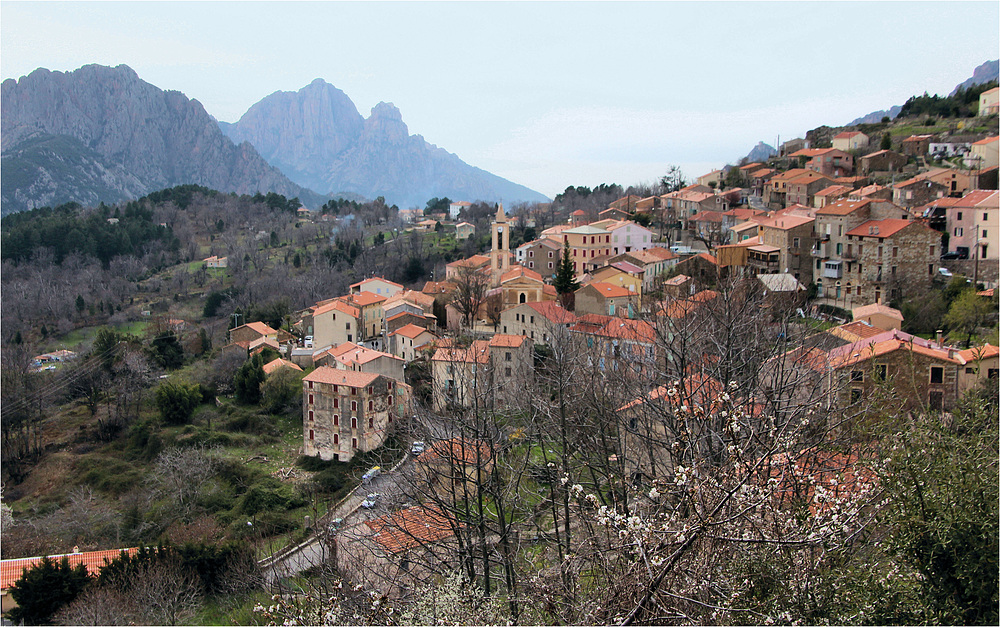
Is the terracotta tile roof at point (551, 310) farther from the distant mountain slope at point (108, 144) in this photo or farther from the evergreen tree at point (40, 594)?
the distant mountain slope at point (108, 144)

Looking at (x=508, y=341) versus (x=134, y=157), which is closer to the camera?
(x=508, y=341)

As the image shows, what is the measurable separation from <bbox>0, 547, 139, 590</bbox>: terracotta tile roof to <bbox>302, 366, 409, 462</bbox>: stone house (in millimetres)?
7280

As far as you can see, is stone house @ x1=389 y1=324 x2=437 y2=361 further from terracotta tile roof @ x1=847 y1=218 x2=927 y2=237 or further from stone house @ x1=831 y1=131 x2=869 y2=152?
stone house @ x1=831 y1=131 x2=869 y2=152

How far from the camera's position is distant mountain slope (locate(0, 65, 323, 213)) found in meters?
92.2

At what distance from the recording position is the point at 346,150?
19188 centimetres

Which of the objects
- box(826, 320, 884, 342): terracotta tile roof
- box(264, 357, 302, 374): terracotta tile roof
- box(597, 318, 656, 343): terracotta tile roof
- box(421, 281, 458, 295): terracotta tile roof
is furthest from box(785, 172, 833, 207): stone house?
box(264, 357, 302, 374): terracotta tile roof

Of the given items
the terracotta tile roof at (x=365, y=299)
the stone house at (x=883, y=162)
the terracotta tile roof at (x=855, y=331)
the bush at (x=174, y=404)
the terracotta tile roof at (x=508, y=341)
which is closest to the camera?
the terracotta tile roof at (x=855, y=331)

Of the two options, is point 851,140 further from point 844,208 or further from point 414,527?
point 414,527

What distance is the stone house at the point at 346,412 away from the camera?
22.1m

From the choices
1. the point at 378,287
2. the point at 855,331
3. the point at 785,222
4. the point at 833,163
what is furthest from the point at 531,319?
the point at 833,163

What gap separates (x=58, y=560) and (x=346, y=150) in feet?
614

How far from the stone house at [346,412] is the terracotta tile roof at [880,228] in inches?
634

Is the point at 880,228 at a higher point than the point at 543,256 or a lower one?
higher

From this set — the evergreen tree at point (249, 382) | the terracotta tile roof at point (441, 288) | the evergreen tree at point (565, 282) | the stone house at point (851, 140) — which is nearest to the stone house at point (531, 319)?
the evergreen tree at point (565, 282)
